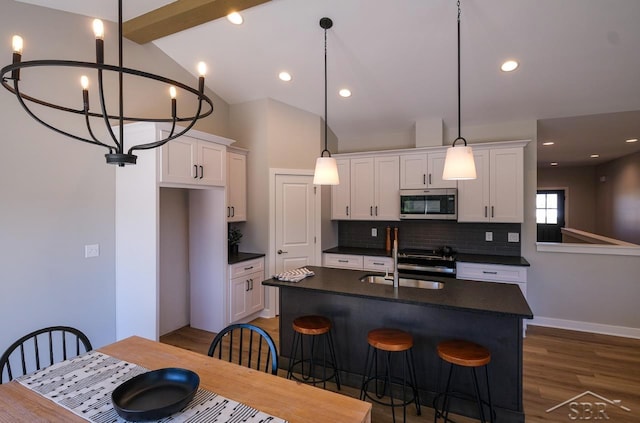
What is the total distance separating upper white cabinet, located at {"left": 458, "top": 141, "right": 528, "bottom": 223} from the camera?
13.3 feet

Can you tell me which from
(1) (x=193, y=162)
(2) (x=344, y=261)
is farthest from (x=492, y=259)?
(1) (x=193, y=162)

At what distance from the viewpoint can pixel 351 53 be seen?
138 inches

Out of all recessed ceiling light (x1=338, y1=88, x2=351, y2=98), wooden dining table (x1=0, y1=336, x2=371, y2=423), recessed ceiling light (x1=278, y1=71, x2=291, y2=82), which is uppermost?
recessed ceiling light (x1=278, y1=71, x2=291, y2=82)

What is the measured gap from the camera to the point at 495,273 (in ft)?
13.1

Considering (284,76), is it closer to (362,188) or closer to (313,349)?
(362,188)

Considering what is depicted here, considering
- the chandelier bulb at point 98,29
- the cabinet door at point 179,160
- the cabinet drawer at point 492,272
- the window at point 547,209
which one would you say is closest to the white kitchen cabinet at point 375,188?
the cabinet drawer at point 492,272

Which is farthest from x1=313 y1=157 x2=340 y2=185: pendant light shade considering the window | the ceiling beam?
the window

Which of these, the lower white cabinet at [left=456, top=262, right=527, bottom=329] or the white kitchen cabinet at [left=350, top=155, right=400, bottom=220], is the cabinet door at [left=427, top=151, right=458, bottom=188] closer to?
the white kitchen cabinet at [left=350, top=155, right=400, bottom=220]

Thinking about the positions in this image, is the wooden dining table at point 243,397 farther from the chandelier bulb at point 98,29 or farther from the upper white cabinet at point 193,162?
the upper white cabinet at point 193,162

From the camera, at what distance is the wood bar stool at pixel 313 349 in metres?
2.69

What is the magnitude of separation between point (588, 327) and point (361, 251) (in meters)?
2.95

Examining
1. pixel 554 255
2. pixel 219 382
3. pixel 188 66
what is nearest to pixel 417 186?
pixel 554 255

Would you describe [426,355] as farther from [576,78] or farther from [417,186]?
[576,78]

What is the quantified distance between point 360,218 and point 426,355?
8.56ft
